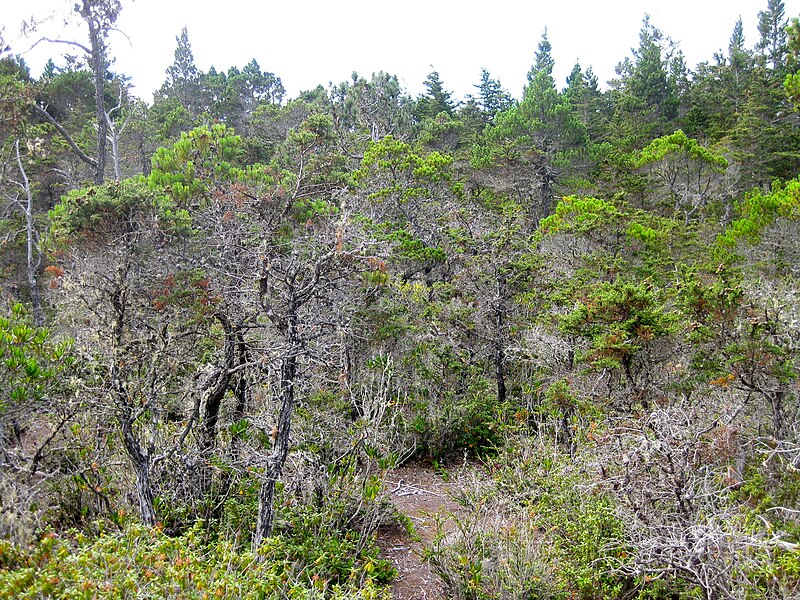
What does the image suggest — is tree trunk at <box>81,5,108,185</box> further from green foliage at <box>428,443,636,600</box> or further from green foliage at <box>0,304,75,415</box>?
green foliage at <box>428,443,636,600</box>

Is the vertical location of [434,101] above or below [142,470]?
above

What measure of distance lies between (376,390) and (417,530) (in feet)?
9.27

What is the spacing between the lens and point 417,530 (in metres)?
6.41

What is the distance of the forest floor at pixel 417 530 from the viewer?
5199 mm

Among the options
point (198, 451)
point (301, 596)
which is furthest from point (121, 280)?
point (301, 596)

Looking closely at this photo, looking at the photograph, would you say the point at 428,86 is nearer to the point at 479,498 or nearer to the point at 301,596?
the point at 479,498

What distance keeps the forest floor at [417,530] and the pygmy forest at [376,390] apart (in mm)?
55

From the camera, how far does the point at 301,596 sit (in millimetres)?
3246

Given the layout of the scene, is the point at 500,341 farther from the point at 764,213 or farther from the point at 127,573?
the point at 764,213

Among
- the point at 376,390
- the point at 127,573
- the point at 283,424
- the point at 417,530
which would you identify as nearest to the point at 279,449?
the point at 283,424

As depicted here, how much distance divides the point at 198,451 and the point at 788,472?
5.73 meters

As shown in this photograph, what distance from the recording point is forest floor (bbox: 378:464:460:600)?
520 centimetres

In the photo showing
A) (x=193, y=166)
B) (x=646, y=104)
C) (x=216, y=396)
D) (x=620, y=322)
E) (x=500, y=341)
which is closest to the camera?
(x=216, y=396)

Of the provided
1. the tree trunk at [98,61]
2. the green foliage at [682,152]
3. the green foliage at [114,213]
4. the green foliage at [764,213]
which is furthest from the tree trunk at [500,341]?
the green foliage at [682,152]
